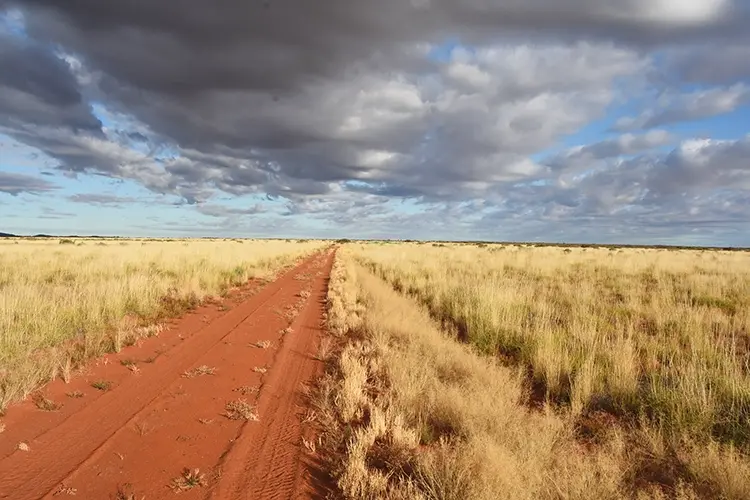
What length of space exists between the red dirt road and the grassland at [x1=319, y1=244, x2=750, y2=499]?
566 mm

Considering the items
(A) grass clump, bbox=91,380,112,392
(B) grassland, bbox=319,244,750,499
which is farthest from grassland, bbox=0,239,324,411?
(B) grassland, bbox=319,244,750,499

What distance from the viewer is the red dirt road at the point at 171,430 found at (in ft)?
13.4

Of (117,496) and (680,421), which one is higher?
(680,421)

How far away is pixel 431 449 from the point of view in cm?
439

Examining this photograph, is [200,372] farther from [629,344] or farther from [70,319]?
[629,344]

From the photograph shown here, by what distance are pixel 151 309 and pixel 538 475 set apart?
11203 millimetres

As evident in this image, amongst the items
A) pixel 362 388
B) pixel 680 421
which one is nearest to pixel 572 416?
pixel 680 421

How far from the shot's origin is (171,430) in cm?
521

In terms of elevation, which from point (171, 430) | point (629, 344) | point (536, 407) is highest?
point (629, 344)

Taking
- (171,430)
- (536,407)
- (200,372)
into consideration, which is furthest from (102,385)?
(536,407)

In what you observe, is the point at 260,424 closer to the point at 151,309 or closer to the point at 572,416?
the point at 572,416

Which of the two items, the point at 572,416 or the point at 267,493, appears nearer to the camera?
the point at 267,493

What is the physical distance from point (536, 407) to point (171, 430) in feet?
14.9

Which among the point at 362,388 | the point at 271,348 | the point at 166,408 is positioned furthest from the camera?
the point at 271,348
